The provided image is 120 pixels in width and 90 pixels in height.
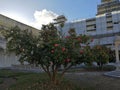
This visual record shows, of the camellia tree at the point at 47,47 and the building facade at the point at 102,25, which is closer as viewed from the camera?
the camellia tree at the point at 47,47

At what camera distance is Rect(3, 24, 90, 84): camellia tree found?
8.95 meters

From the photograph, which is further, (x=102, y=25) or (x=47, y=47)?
(x=102, y=25)

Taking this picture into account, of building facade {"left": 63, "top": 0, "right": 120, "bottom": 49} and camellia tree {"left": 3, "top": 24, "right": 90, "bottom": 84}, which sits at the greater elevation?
building facade {"left": 63, "top": 0, "right": 120, "bottom": 49}

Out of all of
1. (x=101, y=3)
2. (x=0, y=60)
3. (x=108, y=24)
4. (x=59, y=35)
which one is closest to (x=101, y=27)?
(x=108, y=24)

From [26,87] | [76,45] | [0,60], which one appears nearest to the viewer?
[76,45]

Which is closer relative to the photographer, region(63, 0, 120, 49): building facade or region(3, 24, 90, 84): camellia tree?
region(3, 24, 90, 84): camellia tree

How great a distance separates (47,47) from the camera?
9.29 meters

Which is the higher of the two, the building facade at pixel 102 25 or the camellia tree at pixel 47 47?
the building facade at pixel 102 25

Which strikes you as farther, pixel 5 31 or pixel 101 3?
pixel 101 3

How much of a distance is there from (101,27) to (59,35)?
2896 inches

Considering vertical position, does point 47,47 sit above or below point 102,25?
below

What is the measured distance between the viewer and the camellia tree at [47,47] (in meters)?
8.95

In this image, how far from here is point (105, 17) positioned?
268ft

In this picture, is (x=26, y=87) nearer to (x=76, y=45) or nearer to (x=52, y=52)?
(x=52, y=52)
